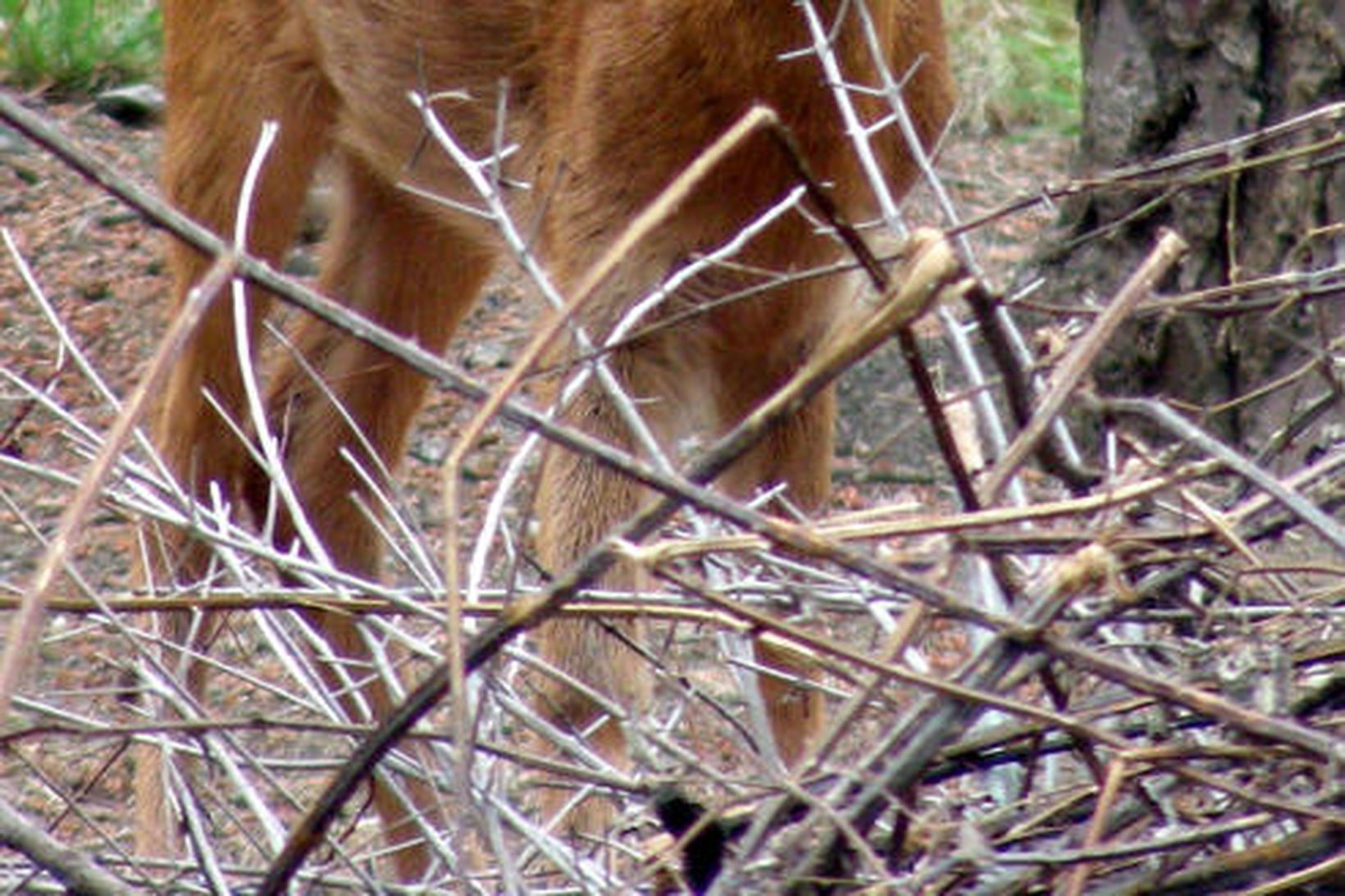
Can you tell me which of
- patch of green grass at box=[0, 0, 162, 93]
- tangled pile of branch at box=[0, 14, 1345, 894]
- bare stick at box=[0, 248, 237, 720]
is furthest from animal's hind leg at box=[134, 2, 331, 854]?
bare stick at box=[0, 248, 237, 720]

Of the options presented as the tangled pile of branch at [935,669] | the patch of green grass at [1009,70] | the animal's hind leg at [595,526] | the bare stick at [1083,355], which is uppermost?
the bare stick at [1083,355]

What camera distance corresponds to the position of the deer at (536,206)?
411 cm

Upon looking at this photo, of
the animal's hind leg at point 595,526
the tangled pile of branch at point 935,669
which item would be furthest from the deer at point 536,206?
the tangled pile of branch at point 935,669

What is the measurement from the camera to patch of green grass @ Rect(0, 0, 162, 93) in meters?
8.47

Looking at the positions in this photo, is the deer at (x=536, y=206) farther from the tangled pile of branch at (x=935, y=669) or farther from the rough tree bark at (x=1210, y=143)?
the rough tree bark at (x=1210, y=143)

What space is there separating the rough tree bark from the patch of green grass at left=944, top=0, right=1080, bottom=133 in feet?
8.86

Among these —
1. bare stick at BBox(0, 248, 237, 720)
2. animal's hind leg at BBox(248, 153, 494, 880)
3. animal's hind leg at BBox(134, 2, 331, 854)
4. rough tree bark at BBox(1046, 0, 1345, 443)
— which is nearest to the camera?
bare stick at BBox(0, 248, 237, 720)

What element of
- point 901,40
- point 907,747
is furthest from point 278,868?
point 901,40

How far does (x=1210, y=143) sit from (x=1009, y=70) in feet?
11.1

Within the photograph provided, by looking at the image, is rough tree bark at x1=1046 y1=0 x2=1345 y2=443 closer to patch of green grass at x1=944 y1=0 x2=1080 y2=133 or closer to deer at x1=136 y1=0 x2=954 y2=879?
deer at x1=136 y1=0 x2=954 y2=879

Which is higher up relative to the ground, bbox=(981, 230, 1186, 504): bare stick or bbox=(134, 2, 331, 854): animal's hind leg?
bbox=(981, 230, 1186, 504): bare stick

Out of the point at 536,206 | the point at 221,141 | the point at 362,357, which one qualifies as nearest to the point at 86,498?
the point at 536,206

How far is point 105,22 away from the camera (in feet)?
28.8

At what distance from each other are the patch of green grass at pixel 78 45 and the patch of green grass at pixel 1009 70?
269 centimetres
